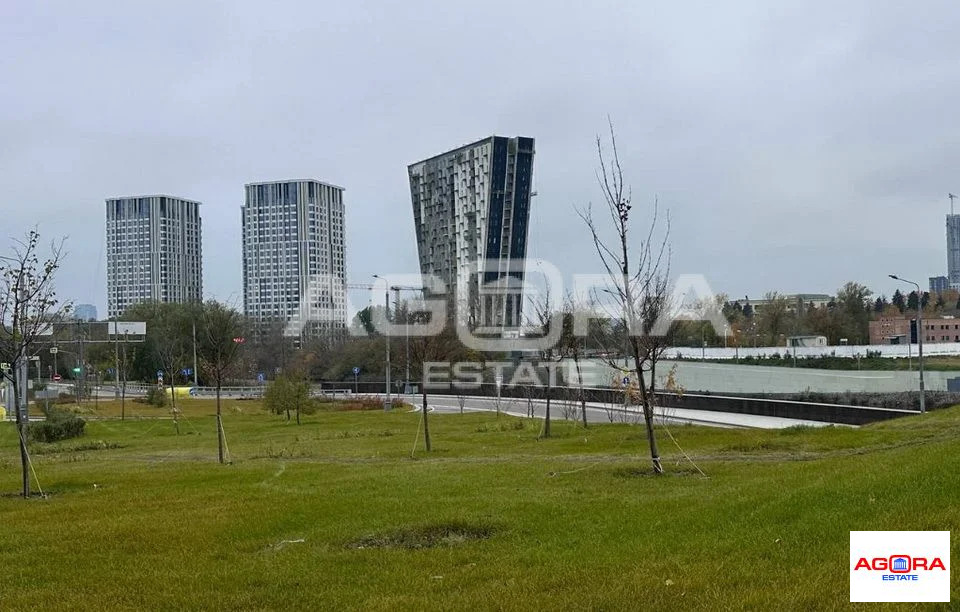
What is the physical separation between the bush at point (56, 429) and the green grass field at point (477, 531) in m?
14.2

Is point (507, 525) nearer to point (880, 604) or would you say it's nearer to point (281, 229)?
point (880, 604)

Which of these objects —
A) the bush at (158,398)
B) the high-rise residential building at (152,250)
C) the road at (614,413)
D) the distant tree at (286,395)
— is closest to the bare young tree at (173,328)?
the bush at (158,398)

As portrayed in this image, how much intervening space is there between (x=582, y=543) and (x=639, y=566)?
1033mm

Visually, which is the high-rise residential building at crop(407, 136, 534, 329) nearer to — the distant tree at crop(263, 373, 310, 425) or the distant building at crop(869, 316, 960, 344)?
the distant tree at crop(263, 373, 310, 425)

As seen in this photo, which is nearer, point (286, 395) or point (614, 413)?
point (614, 413)

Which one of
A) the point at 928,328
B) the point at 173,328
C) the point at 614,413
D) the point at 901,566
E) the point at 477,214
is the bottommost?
the point at 614,413

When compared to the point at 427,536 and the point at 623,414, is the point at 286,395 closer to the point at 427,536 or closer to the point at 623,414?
the point at 623,414

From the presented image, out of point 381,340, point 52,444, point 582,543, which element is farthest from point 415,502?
point 381,340

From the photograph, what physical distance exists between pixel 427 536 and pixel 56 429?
2287 centimetres

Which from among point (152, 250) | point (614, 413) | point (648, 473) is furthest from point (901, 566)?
point (152, 250)

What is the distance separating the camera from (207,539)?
715 centimetres

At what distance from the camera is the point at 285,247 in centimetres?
9025

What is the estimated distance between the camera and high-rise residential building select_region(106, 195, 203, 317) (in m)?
84.8

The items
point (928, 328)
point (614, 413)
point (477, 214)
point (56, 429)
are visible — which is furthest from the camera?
point (928, 328)
